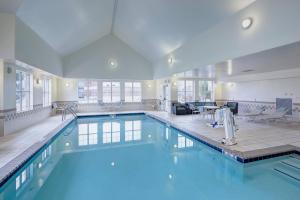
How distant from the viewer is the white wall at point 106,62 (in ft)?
32.0

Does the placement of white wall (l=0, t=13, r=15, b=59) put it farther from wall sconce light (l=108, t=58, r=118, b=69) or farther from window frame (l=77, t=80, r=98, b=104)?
window frame (l=77, t=80, r=98, b=104)

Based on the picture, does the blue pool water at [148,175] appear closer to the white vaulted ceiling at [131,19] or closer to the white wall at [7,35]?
the white wall at [7,35]

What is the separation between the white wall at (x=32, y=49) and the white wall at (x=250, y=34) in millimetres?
5120

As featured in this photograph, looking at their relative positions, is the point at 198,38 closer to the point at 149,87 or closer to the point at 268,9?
the point at 268,9

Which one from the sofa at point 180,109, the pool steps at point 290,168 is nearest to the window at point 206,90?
the sofa at point 180,109

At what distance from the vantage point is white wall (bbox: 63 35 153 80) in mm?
9750

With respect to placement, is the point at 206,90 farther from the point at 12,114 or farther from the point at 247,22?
the point at 12,114

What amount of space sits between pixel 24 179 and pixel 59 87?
329 inches

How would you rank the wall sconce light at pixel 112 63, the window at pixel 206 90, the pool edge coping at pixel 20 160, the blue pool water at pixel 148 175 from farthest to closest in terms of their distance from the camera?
the window at pixel 206 90
the wall sconce light at pixel 112 63
the pool edge coping at pixel 20 160
the blue pool water at pixel 148 175

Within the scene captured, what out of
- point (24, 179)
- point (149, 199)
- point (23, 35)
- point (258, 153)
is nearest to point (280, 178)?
point (258, 153)

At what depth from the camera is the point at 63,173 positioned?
3166 mm

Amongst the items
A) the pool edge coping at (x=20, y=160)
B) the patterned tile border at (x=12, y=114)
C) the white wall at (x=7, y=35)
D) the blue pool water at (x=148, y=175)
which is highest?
the white wall at (x=7, y=35)

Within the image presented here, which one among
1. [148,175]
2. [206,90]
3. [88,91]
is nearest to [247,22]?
[148,175]

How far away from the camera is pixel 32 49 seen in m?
5.20
